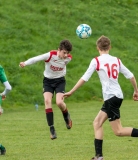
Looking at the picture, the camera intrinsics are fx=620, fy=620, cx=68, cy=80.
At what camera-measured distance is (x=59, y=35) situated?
2944cm

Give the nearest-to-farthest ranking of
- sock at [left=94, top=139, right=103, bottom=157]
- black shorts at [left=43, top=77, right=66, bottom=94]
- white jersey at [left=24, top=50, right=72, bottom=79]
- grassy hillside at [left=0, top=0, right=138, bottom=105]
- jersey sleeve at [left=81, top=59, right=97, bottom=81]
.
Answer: jersey sleeve at [left=81, top=59, right=97, bottom=81], sock at [left=94, top=139, right=103, bottom=157], white jersey at [left=24, top=50, right=72, bottom=79], black shorts at [left=43, top=77, right=66, bottom=94], grassy hillside at [left=0, top=0, right=138, bottom=105]

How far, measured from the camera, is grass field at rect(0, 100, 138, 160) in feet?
33.8

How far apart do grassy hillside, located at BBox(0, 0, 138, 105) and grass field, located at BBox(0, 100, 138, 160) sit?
433cm

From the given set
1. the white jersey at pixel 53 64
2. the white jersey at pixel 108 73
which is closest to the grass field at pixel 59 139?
the white jersey at pixel 108 73

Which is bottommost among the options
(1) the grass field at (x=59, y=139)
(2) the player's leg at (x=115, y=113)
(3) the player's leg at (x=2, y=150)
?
(1) the grass field at (x=59, y=139)

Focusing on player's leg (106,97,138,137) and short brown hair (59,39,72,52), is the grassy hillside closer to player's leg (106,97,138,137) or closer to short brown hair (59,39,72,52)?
short brown hair (59,39,72,52)

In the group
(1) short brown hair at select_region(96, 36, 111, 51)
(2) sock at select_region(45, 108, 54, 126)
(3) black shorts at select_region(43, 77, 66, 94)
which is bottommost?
(2) sock at select_region(45, 108, 54, 126)

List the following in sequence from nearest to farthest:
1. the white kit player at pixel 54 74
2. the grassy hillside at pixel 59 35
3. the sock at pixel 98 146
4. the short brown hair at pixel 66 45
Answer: the sock at pixel 98 146 → the short brown hair at pixel 66 45 → the white kit player at pixel 54 74 → the grassy hillside at pixel 59 35

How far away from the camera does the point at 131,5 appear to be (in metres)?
34.4

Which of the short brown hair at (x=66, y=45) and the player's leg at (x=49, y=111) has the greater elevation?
the short brown hair at (x=66, y=45)

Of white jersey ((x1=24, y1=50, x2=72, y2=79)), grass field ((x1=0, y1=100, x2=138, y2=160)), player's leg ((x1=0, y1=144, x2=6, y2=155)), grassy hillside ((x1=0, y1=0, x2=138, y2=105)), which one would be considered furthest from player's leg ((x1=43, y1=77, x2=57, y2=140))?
grassy hillside ((x1=0, y1=0, x2=138, y2=105))

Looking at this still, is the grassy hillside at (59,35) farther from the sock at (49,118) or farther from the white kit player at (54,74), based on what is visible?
the sock at (49,118)

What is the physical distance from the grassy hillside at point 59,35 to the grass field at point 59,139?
14.2ft

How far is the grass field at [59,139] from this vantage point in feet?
33.8
